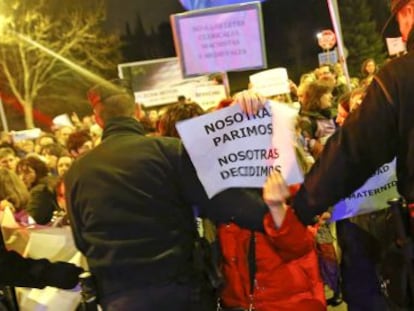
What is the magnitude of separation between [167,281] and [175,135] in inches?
35.9

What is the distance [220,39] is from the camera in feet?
20.4

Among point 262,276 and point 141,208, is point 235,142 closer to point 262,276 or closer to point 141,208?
point 141,208

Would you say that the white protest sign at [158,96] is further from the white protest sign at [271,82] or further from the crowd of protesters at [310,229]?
the white protest sign at [271,82]

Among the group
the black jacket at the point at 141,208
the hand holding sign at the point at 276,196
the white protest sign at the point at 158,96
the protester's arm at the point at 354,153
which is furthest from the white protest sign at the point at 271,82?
the white protest sign at the point at 158,96

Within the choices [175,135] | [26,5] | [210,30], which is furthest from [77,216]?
[26,5]

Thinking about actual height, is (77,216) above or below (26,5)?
below

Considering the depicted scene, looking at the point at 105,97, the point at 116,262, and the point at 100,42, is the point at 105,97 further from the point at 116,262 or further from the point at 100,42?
the point at 100,42

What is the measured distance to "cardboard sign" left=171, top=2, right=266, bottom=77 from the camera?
611 cm

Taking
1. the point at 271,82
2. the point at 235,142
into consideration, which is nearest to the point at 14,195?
the point at 271,82

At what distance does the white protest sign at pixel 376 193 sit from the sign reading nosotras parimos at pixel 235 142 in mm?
593

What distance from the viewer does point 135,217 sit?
3.06 meters

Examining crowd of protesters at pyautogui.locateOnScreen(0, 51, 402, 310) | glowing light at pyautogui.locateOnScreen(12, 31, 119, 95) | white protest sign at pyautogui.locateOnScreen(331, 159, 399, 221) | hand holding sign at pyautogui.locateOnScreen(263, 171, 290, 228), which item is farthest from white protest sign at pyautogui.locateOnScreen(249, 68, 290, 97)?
glowing light at pyautogui.locateOnScreen(12, 31, 119, 95)

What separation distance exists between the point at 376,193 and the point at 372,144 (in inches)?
32.6

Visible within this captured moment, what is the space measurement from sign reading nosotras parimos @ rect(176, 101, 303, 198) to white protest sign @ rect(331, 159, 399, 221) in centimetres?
59
